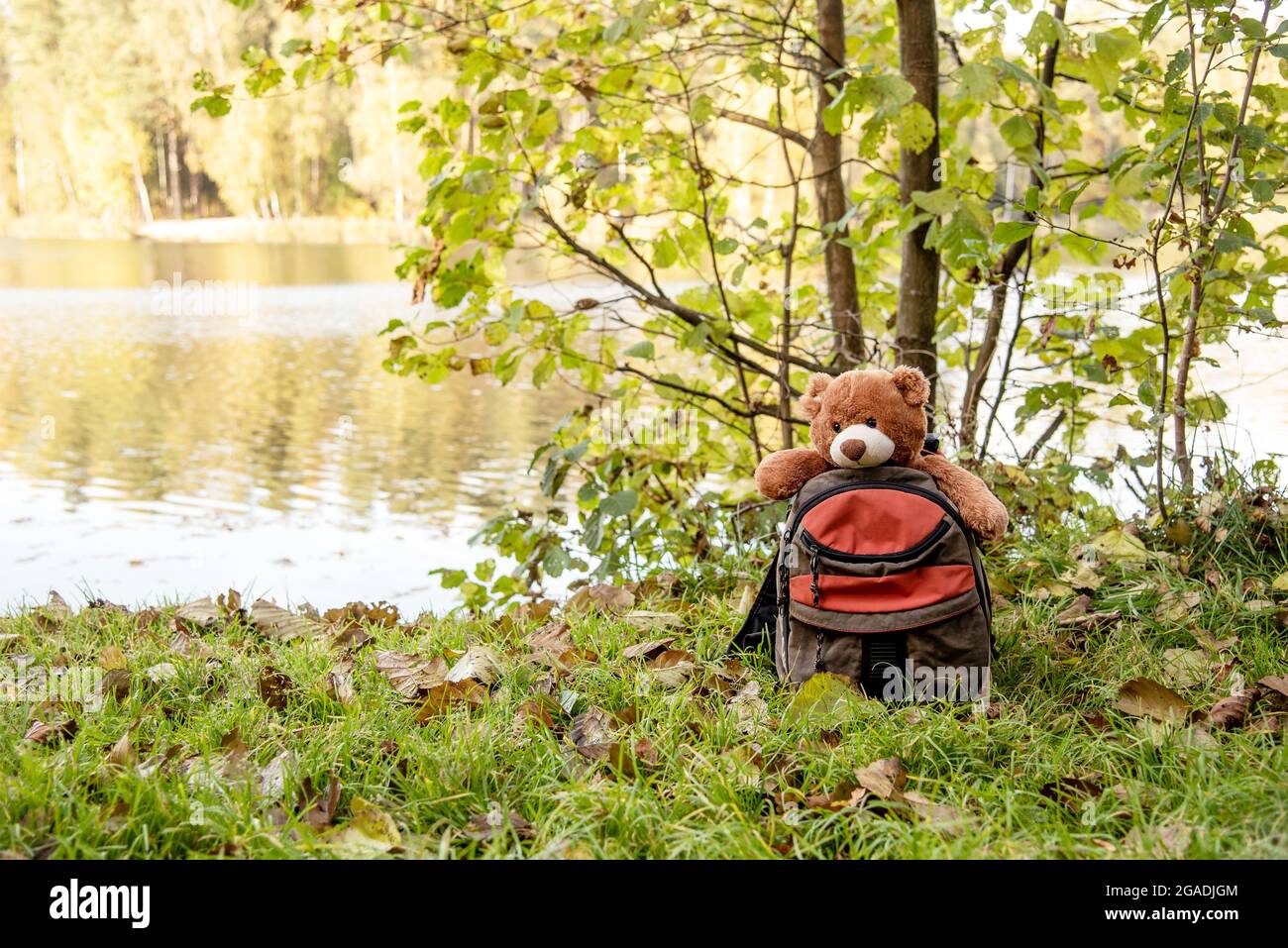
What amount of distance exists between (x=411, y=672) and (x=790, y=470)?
3.32 ft

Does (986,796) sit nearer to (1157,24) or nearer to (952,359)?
(1157,24)

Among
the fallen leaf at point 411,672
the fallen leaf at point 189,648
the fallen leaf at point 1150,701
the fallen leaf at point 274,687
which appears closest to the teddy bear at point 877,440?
the fallen leaf at point 1150,701

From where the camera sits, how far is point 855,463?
2232 mm

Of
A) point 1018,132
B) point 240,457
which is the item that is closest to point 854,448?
point 1018,132

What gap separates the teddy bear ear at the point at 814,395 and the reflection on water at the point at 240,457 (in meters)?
2.26

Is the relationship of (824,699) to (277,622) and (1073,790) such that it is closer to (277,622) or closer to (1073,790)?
(1073,790)

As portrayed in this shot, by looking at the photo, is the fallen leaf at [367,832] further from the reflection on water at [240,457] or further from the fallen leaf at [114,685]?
the reflection on water at [240,457]

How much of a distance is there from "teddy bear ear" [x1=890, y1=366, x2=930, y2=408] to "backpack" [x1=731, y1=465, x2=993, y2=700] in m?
0.19

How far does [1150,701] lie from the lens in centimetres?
204

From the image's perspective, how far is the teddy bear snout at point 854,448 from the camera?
2.21 m

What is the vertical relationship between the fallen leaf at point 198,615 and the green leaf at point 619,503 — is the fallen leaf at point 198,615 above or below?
below

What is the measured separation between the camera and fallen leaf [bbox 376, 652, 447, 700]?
2.28 meters
